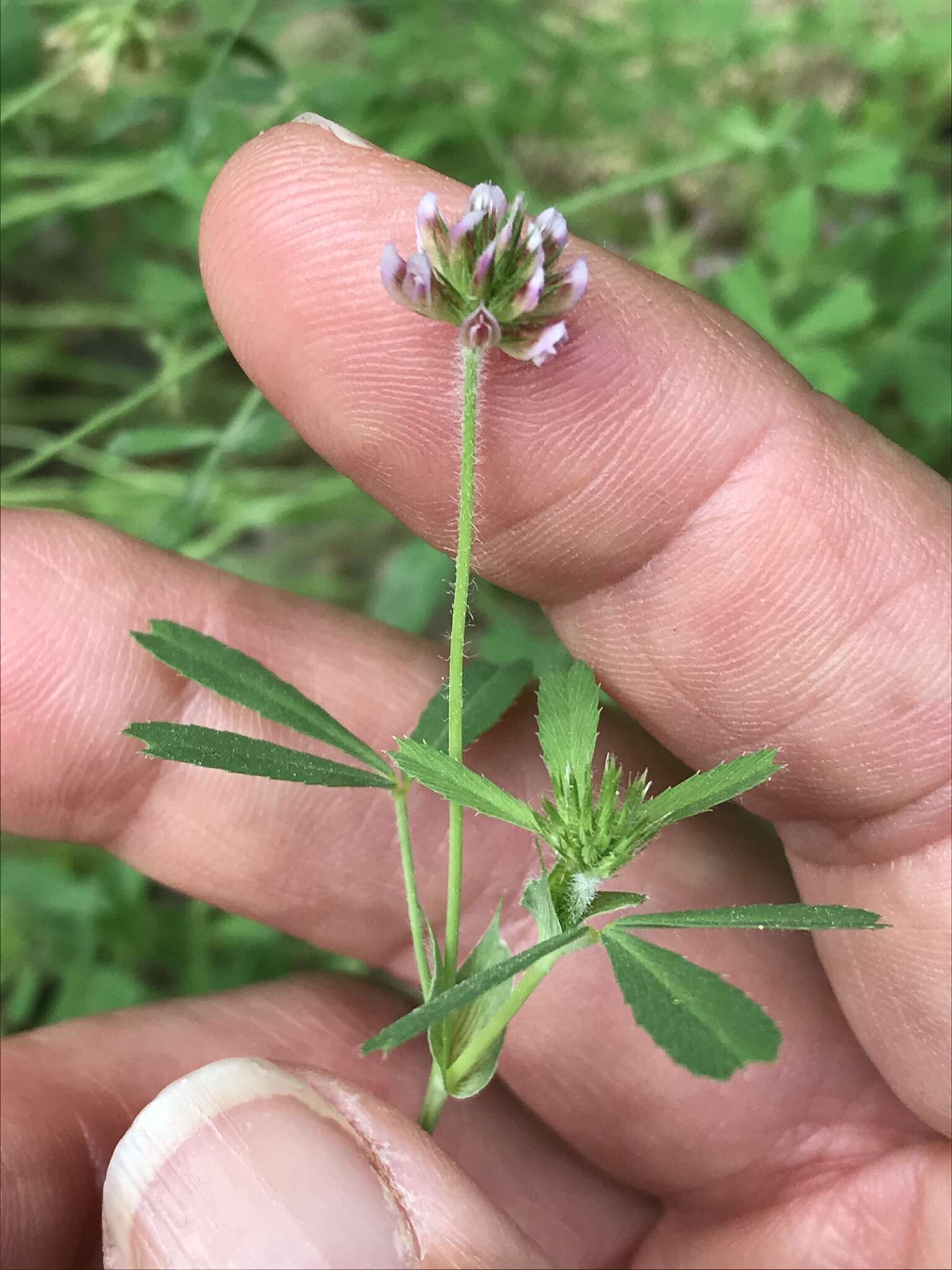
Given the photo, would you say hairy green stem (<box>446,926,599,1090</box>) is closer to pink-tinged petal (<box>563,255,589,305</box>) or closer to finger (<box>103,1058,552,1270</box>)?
finger (<box>103,1058,552,1270</box>)

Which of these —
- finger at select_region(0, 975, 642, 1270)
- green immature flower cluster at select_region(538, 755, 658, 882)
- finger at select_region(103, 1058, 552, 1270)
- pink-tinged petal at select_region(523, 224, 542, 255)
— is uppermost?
pink-tinged petal at select_region(523, 224, 542, 255)

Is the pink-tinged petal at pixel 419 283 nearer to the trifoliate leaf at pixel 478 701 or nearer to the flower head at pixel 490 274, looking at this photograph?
the flower head at pixel 490 274

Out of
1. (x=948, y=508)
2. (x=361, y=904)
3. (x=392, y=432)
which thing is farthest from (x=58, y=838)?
(x=948, y=508)

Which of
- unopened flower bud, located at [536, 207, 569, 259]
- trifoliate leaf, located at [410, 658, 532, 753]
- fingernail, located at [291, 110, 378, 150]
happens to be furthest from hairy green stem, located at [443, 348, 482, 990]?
fingernail, located at [291, 110, 378, 150]

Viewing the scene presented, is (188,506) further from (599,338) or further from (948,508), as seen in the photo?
(948,508)

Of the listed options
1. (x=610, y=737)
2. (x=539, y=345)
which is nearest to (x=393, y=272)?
(x=539, y=345)

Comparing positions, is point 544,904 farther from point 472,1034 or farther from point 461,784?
point 472,1034

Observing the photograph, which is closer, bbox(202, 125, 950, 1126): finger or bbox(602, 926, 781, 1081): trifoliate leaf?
bbox(602, 926, 781, 1081): trifoliate leaf
